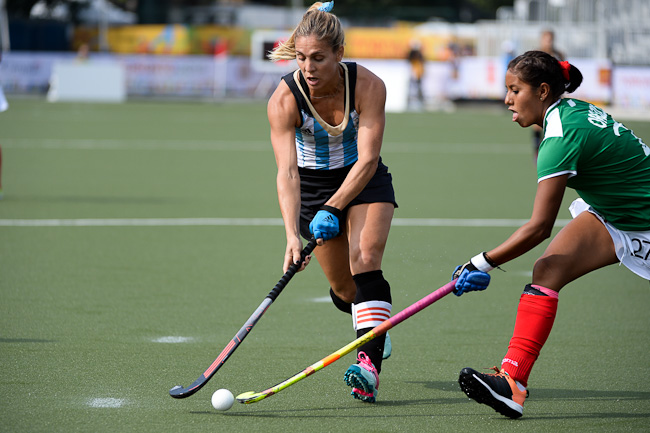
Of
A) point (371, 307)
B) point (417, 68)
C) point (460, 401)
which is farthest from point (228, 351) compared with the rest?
point (417, 68)

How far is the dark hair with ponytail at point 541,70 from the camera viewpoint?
431 centimetres

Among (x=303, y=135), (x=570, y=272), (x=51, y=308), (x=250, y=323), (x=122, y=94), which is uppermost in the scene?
(x=303, y=135)

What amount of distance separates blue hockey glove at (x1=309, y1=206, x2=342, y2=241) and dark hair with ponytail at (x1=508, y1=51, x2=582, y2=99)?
1.10m

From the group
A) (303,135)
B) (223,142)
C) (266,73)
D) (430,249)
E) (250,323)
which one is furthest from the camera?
(266,73)

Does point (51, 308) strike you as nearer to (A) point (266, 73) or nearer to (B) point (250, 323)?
(B) point (250, 323)

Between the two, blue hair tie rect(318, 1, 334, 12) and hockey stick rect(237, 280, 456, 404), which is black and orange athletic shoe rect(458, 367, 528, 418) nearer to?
hockey stick rect(237, 280, 456, 404)

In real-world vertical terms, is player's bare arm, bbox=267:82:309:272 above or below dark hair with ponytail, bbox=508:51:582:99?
below

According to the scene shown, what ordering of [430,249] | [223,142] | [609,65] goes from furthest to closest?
[609,65] → [223,142] → [430,249]

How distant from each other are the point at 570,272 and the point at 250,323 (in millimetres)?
1551

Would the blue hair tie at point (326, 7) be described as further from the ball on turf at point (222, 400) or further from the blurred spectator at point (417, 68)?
the blurred spectator at point (417, 68)

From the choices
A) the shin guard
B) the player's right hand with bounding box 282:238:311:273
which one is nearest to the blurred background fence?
the shin guard

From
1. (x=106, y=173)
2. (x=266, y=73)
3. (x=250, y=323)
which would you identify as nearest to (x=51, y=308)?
(x=250, y=323)

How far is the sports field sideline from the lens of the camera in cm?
448

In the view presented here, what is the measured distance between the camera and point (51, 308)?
6398 millimetres
